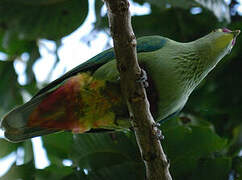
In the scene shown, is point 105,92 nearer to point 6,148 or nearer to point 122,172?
point 122,172

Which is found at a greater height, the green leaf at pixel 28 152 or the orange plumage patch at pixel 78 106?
the orange plumage patch at pixel 78 106

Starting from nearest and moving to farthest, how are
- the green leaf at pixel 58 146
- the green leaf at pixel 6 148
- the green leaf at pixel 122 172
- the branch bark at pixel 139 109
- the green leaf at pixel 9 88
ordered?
the branch bark at pixel 139 109 < the green leaf at pixel 122 172 < the green leaf at pixel 58 146 < the green leaf at pixel 6 148 < the green leaf at pixel 9 88

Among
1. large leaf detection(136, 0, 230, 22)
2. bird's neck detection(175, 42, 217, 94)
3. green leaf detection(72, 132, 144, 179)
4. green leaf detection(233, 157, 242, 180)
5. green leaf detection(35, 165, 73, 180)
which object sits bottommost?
green leaf detection(233, 157, 242, 180)

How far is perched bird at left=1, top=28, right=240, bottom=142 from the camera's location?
2.09m

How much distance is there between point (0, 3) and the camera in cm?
317

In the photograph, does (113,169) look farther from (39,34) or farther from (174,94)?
(39,34)

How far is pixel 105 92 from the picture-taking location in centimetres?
209

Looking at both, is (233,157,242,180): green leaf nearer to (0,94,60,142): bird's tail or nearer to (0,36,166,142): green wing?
(0,36,166,142): green wing

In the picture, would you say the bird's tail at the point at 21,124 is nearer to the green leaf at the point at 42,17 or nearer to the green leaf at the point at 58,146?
the green leaf at the point at 58,146

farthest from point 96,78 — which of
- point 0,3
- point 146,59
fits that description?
point 0,3

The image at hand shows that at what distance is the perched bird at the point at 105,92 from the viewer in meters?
2.09

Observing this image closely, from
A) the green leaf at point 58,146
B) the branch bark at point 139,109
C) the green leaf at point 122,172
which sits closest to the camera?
the branch bark at point 139,109

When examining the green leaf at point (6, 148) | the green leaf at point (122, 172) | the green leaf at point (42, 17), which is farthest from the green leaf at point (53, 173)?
the green leaf at point (42, 17)

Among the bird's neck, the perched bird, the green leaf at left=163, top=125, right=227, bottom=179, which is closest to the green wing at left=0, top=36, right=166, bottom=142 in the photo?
the perched bird
